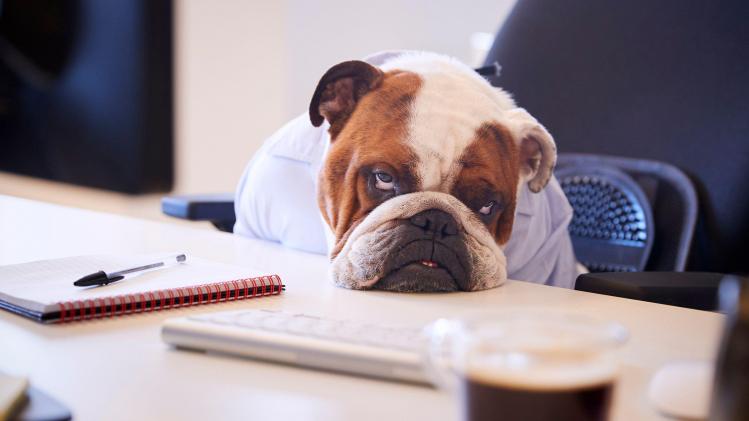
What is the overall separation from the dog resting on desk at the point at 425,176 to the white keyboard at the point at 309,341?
0.86 feet

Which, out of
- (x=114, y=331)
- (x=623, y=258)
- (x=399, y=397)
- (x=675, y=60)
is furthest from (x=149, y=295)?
(x=675, y=60)

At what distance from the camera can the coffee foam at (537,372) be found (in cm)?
40

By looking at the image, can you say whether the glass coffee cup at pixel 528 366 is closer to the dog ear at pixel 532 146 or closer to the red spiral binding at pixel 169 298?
the red spiral binding at pixel 169 298

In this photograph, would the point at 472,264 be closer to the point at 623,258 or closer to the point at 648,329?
the point at 648,329

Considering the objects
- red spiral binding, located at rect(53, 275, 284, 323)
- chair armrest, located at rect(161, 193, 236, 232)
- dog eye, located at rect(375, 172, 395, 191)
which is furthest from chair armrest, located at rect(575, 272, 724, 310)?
chair armrest, located at rect(161, 193, 236, 232)

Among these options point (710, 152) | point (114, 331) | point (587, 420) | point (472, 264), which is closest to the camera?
point (587, 420)

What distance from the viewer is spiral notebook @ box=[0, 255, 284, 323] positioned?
0.77m

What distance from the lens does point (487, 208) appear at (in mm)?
998

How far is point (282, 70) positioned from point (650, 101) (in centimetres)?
205

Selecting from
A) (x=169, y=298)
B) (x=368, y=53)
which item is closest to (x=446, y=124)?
(x=169, y=298)

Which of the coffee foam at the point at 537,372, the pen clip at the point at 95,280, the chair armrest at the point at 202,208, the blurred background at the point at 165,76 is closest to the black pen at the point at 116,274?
the pen clip at the point at 95,280

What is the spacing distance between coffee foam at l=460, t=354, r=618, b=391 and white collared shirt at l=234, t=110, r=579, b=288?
0.68 m

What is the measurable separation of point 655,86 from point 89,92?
3130mm

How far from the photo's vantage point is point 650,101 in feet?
4.46
